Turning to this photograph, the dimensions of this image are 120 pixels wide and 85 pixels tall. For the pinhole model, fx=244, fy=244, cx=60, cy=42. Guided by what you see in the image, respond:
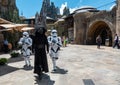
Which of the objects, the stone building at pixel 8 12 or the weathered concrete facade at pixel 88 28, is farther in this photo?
the weathered concrete facade at pixel 88 28

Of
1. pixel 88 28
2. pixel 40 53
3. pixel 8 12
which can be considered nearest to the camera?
pixel 40 53

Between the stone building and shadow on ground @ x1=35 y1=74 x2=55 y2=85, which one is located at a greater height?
the stone building

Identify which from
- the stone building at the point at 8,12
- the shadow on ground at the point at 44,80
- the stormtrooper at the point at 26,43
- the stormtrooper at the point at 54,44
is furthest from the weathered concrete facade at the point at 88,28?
the shadow on ground at the point at 44,80

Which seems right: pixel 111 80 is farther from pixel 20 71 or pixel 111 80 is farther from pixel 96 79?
pixel 20 71

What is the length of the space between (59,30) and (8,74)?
122 ft

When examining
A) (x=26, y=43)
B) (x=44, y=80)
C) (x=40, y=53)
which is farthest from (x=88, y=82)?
(x=26, y=43)

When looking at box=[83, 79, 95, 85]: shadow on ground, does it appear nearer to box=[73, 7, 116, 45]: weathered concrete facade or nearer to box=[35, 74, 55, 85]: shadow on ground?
box=[35, 74, 55, 85]: shadow on ground

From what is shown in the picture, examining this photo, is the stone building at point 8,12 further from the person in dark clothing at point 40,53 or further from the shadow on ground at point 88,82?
the shadow on ground at point 88,82

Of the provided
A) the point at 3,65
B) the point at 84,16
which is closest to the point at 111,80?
the point at 3,65

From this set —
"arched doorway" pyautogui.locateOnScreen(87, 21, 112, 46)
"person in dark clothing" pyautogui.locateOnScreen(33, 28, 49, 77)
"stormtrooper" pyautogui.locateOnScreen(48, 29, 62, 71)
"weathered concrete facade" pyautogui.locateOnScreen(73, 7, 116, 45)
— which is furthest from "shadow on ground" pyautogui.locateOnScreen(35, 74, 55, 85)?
"arched doorway" pyautogui.locateOnScreen(87, 21, 112, 46)

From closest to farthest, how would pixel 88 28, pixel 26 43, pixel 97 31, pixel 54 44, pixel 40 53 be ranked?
1. pixel 40 53
2. pixel 54 44
3. pixel 26 43
4. pixel 88 28
5. pixel 97 31

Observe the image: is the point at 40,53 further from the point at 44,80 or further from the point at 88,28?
the point at 88,28

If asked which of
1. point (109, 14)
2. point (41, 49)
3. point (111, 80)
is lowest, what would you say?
point (111, 80)

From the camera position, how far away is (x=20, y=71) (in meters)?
10.9
